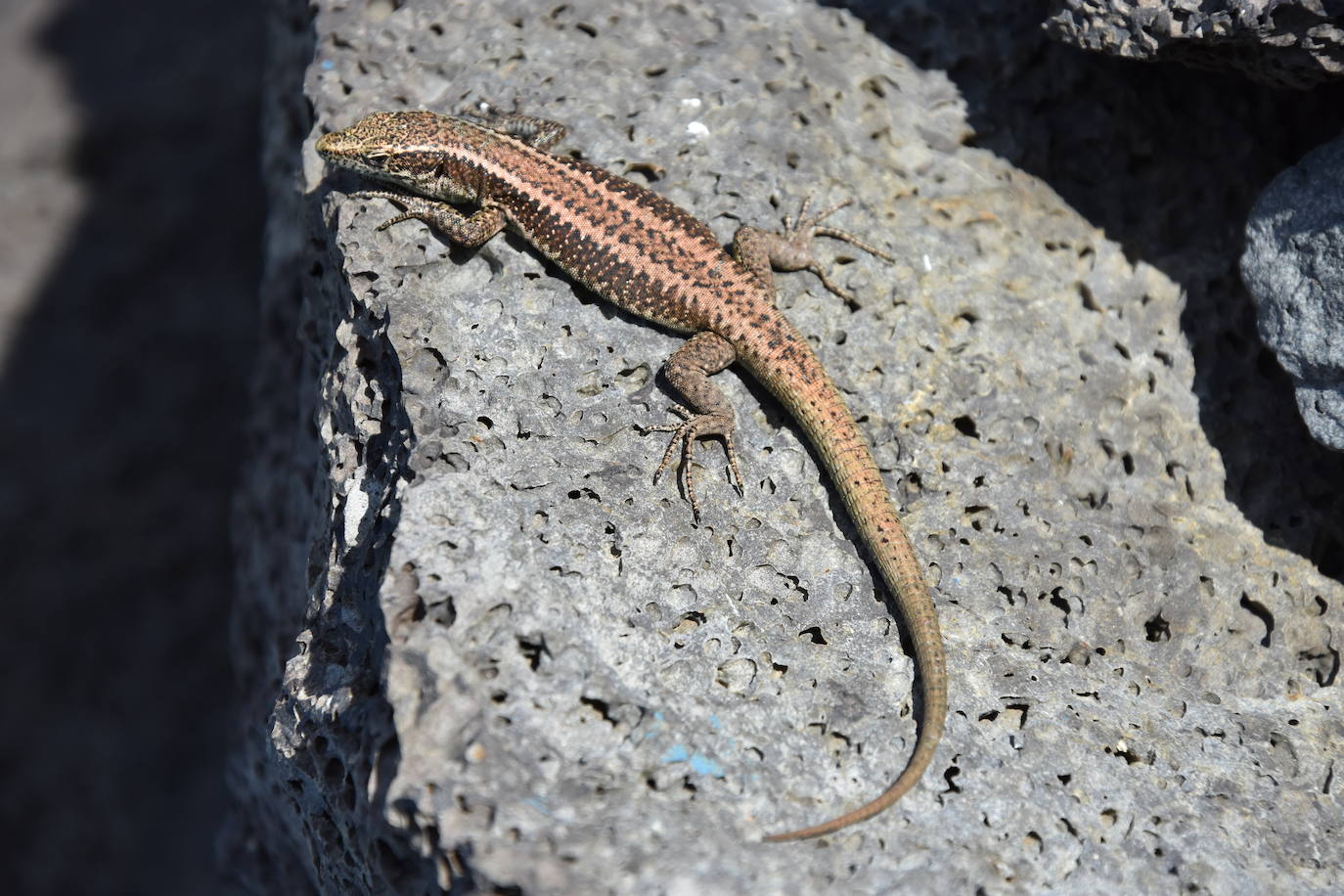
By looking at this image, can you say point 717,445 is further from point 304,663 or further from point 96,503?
point 96,503

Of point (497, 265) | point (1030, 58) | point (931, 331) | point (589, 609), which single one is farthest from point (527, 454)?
point (1030, 58)

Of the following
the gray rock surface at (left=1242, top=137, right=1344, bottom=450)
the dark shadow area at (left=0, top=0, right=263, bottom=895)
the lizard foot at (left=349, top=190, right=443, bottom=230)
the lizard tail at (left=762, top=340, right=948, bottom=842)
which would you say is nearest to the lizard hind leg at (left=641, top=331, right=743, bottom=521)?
the lizard tail at (left=762, top=340, right=948, bottom=842)

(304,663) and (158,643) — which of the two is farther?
(158,643)

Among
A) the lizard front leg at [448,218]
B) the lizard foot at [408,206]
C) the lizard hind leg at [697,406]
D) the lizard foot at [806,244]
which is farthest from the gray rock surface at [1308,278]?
the lizard foot at [408,206]

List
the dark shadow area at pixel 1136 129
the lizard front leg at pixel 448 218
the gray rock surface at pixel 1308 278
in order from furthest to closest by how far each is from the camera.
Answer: the dark shadow area at pixel 1136 129, the lizard front leg at pixel 448 218, the gray rock surface at pixel 1308 278

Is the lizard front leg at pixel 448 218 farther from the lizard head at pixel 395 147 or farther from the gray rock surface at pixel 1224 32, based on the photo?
the gray rock surface at pixel 1224 32

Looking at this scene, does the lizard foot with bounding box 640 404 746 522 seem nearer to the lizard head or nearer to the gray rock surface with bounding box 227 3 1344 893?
the gray rock surface with bounding box 227 3 1344 893
